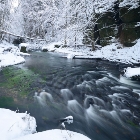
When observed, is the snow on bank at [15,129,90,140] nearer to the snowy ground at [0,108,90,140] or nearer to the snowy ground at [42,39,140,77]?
the snowy ground at [0,108,90,140]

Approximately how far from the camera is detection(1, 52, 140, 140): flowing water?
5469 mm

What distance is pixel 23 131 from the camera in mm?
4426

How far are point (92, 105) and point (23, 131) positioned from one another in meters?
3.54

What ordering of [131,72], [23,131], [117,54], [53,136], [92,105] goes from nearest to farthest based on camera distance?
[53,136], [23,131], [92,105], [131,72], [117,54]

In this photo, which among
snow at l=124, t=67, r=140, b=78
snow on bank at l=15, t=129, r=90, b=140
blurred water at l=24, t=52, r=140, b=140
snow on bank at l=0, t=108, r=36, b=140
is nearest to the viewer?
snow on bank at l=15, t=129, r=90, b=140

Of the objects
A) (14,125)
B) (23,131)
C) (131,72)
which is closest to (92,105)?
(23,131)

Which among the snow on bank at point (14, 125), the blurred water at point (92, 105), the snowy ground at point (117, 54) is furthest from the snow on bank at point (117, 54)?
the snow on bank at point (14, 125)

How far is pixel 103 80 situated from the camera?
10633mm

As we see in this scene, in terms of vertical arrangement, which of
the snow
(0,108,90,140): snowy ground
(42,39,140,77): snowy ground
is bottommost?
(0,108,90,140): snowy ground

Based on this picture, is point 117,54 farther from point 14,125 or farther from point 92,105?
point 14,125

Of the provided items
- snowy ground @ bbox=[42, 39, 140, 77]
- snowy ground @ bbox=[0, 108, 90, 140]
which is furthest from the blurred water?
snowy ground @ bbox=[42, 39, 140, 77]

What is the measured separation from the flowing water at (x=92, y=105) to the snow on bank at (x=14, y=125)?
2.38ft

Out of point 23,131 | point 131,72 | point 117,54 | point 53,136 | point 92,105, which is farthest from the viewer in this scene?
point 117,54

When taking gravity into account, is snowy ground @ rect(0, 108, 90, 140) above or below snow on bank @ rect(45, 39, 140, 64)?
below
